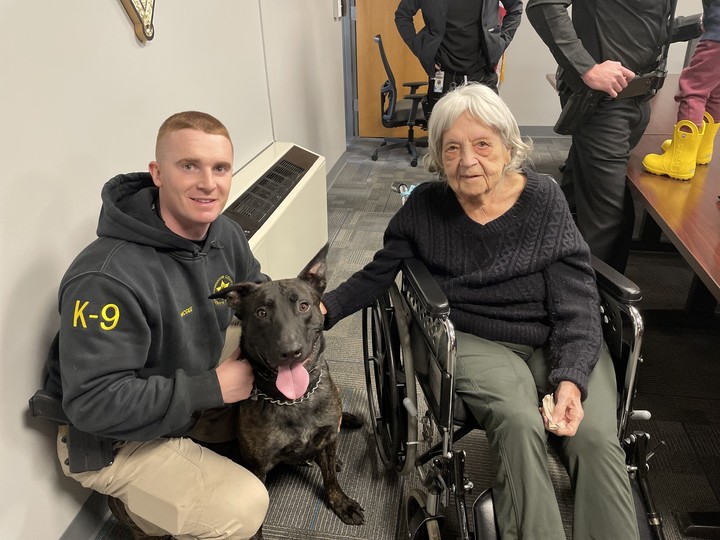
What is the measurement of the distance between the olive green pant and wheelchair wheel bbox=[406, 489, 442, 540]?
0.77ft

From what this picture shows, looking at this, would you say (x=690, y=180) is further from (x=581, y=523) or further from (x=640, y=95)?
(x=581, y=523)

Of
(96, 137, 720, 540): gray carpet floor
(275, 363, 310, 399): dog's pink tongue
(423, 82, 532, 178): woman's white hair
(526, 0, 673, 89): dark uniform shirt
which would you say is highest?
(526, 0, 673, 89): dark uniform shirt

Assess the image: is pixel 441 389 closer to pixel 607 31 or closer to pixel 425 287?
pixel 425 287

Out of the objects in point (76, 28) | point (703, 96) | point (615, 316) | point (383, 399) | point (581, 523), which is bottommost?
point (383, 399)

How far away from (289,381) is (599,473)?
0.73m

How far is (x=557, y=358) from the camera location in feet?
4.36

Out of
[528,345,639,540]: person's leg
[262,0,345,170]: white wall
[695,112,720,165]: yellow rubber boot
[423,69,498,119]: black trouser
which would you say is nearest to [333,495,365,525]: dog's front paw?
[528,345,639,540]: person's leg

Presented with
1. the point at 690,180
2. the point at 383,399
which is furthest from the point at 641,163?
the point at 383,399

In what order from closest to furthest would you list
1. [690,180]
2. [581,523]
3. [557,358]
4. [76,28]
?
[581,523], [557,358], [76,28], [690,180]

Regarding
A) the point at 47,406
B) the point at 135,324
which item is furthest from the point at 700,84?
the point at 47,406

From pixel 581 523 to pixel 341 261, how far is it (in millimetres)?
2238

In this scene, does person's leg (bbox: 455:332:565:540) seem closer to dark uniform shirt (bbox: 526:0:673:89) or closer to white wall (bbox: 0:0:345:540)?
white wall (bbox: 0:0:345:540)

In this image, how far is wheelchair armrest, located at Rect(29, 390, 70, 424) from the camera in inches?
49.7

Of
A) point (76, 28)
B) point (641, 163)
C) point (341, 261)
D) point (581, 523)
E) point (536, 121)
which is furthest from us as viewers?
point (536, 121)
